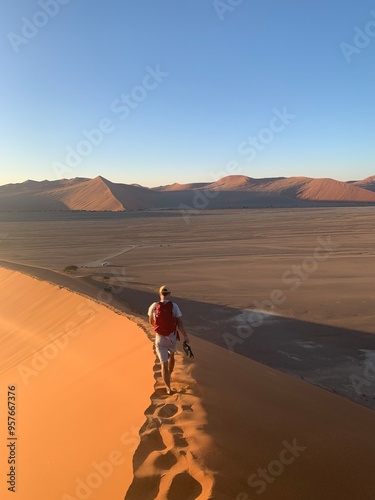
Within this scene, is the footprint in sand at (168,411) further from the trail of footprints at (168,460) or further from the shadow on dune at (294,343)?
the shadow on dune at (294,343)

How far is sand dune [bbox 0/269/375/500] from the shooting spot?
3.76 m

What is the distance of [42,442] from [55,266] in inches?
784

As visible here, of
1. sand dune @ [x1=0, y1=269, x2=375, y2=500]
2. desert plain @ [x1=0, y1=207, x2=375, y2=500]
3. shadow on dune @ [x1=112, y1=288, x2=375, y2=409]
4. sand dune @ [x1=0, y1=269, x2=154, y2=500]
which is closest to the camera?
sand dune @ [x1=0, y1=269, x2=375, y2=500]

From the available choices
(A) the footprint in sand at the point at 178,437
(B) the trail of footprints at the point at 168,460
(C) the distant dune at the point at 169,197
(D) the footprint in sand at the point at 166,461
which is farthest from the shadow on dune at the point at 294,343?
(C) the distant dune at the point at 169,197

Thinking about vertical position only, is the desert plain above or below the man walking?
below

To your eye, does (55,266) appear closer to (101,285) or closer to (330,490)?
(101,285)

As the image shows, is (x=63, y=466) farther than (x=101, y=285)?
No

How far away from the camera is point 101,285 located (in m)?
17.4

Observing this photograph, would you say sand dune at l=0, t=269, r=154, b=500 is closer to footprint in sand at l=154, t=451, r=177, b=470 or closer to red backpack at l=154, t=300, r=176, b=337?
footprint in sand at l=154, t=451, r=177, b=470

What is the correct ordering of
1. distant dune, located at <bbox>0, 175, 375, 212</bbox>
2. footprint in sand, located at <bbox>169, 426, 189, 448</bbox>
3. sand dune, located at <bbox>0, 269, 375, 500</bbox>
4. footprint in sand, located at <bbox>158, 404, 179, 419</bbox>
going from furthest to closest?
distant dune, located at <bbox>0, 175, 375, 212</bbox>
footprint in sand, located at <bbox>158, 404, 179, 419</bbox>
footprint in sand, located at <bbox>169, 426, 189, 448</bbox>
sand dune, located at <bbox>0, 269, 375, 500</bbox>

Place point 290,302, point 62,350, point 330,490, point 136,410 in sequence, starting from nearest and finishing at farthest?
1. point 330,490
2. point 136,410
3. point 62,350
4. point 290,302

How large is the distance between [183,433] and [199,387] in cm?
128

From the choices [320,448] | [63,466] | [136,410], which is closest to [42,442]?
[63,466]

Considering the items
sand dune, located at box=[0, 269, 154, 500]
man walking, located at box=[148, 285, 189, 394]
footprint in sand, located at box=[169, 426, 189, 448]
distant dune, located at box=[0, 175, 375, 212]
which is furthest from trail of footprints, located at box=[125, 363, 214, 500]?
distant dune, located at box=[0, 175, 375, 212]
